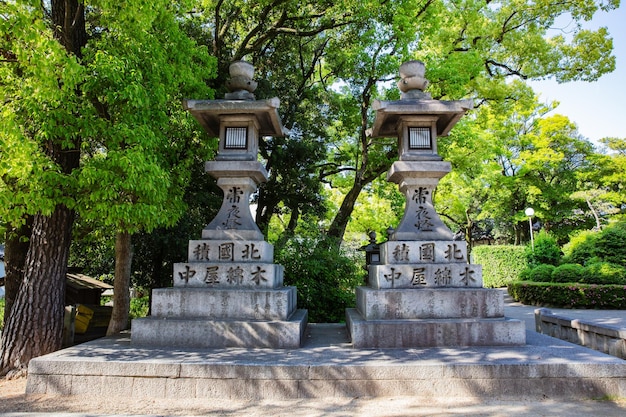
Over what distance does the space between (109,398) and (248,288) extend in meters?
2.28

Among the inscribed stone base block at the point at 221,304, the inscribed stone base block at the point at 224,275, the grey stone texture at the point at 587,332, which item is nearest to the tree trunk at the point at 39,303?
the inscribed stone base block at the point at 221,304

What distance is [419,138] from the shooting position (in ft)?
22.6

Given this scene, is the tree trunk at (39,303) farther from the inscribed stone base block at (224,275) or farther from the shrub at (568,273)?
the shrub at (568,273)

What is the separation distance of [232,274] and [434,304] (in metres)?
3.16

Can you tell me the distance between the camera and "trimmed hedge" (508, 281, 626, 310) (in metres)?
13.5

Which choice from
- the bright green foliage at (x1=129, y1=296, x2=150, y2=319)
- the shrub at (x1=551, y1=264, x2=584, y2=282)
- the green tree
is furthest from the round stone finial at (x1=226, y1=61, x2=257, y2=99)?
the shrub at (x1=551, y1=264, x2=584, y2=282)

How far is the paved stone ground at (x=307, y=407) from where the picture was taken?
164 inches

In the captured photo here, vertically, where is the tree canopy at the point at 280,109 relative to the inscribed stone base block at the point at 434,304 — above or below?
above

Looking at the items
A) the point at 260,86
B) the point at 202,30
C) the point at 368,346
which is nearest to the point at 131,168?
the point at 368,346

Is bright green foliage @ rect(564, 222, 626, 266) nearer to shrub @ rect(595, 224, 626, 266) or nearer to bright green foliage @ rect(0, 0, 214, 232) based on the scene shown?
shrub @ rect(595, 224, 626, 266)

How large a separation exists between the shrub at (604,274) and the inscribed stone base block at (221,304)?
1423 centimetres

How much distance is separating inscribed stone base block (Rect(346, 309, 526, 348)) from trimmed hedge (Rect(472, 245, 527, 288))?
1824 centimetres

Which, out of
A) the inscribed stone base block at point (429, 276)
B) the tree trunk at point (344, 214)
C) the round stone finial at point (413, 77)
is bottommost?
the inscribed stone base block at point (429, 276)

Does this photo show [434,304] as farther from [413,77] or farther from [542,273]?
[542,273]
